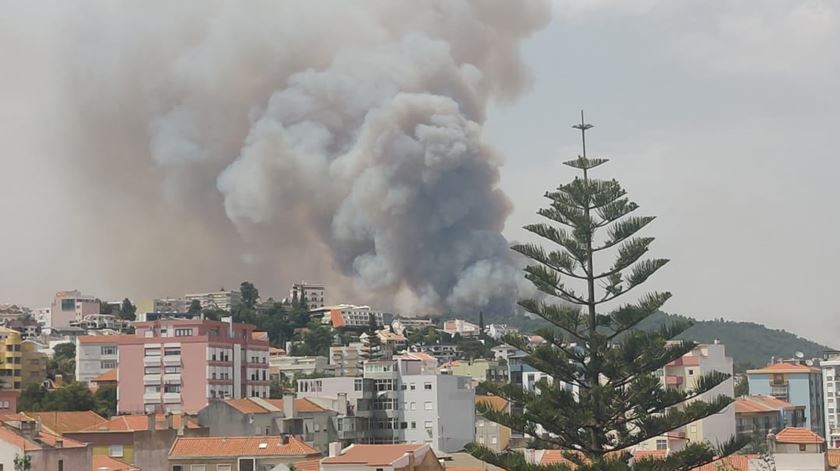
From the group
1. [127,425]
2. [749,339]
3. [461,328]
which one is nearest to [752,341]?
[749,339]

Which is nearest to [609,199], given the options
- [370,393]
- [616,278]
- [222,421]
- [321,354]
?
[616,278]

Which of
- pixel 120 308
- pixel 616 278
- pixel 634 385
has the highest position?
→ pixel 120 308

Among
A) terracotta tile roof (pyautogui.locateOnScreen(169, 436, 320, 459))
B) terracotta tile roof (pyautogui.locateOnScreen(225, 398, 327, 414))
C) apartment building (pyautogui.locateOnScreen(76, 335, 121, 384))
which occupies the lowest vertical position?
terracotta tile roof (pyautogui.locateOnScreen(169, 436, 320, 459))

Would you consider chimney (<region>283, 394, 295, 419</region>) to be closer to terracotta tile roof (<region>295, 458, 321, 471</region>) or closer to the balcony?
terracotta tile roof (<region>295, 458, 321, 471</region>)

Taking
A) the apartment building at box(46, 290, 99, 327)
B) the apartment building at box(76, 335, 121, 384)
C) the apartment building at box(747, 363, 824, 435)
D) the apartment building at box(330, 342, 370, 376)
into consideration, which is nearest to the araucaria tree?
the apartment building at box(330, 342, 370, 376)

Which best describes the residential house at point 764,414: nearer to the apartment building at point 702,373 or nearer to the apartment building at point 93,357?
the apartment building at point 702,373

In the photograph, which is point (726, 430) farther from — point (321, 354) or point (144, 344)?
point (321, 354)

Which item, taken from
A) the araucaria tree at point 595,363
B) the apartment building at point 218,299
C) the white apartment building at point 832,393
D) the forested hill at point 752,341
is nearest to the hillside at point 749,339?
the forested hill at point 752,341
